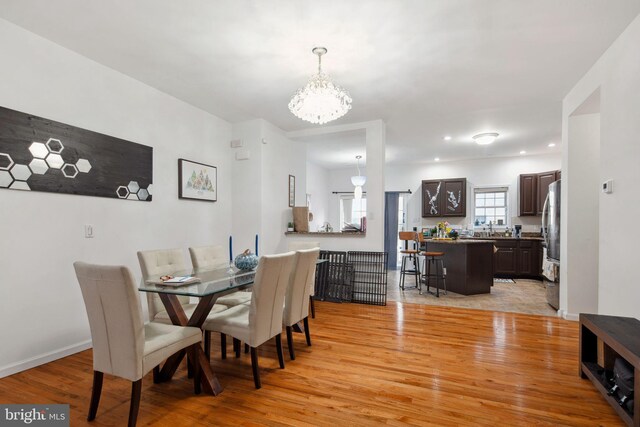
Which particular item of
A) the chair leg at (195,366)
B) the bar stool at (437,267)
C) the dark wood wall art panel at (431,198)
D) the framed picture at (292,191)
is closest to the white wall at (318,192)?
the framed picture at (292,191)

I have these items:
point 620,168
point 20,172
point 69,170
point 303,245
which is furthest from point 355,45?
point 20,172

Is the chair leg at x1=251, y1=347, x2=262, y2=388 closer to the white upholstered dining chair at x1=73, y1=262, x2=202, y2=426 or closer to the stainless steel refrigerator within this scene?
the white upholstered dining chair at x1=73, y1=262, x2=202, y2=426

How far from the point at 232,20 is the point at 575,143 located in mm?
4000

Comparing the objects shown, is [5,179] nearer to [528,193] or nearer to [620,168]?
[620,168]

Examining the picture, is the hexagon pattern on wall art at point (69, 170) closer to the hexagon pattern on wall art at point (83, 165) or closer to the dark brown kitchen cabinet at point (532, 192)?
the hexagon pattern on wall art at point (83, 165)

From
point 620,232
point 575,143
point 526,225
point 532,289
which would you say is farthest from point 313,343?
point 526,225

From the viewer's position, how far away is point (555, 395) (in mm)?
2168

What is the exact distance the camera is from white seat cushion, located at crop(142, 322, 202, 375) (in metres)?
1.80

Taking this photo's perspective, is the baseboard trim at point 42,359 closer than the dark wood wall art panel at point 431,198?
Yes

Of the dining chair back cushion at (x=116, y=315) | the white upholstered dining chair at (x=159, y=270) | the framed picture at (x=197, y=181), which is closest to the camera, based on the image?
the dining chair back cushion at (x=116, y=315)

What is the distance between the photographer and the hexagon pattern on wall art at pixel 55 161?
2.71m

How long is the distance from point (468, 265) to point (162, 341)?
464 cm

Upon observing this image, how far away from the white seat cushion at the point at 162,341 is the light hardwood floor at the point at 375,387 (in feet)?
1.27

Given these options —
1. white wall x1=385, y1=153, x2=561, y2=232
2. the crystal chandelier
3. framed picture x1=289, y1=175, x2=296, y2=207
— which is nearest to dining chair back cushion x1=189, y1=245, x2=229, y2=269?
the crystal chandelier
